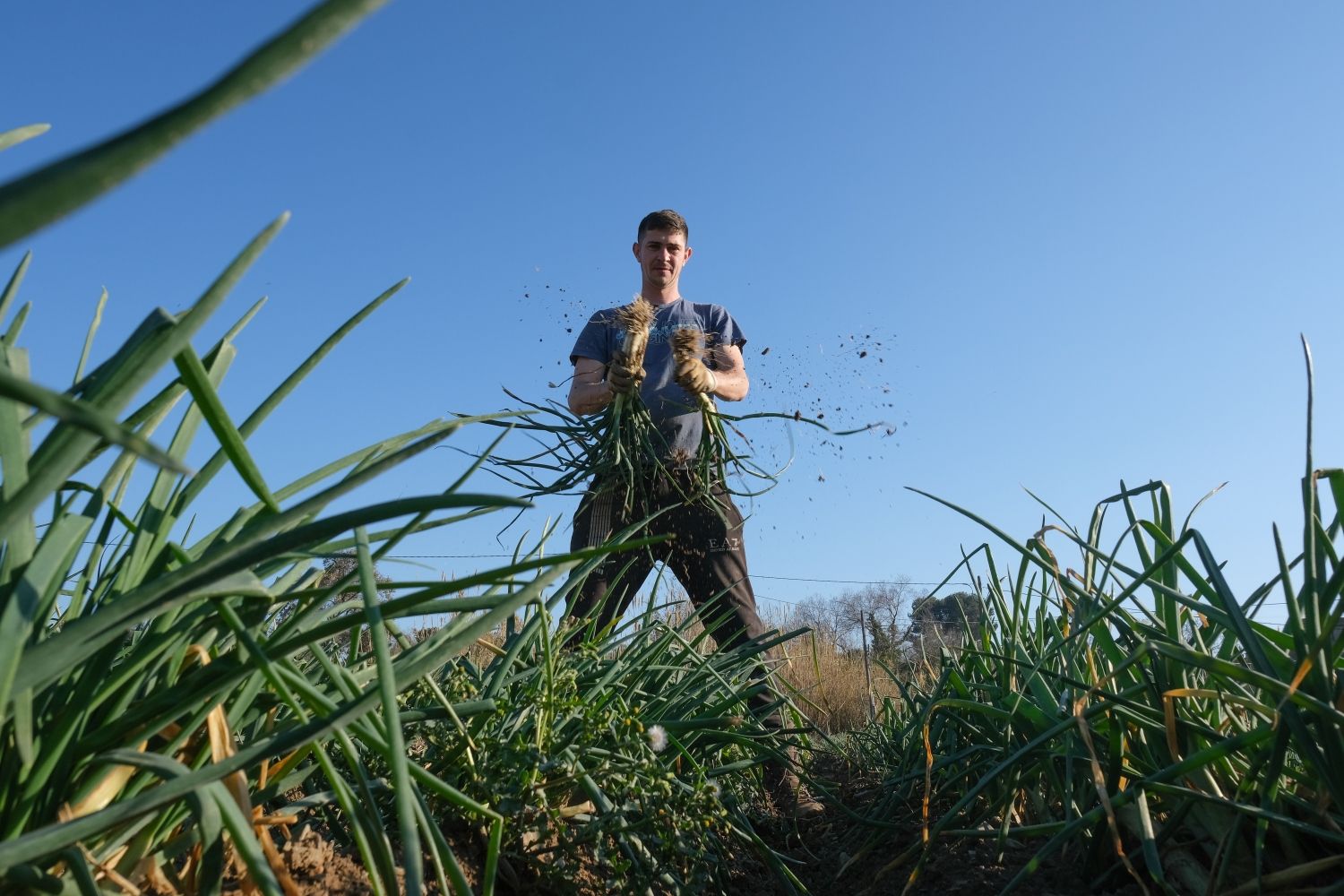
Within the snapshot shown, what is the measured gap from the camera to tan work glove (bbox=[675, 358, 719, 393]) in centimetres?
344

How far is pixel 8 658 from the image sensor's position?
0.63 m

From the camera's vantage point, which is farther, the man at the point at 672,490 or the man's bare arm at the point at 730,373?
the man's bare arm at the point at 730,373

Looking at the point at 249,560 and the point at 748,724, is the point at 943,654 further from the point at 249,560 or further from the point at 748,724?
the point at 249,560

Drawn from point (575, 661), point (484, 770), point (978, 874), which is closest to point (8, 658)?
point (484, 770)

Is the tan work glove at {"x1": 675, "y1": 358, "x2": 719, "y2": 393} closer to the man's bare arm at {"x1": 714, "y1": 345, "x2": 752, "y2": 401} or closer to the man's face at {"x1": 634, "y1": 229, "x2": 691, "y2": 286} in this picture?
the man's bare arm at {"x1": 714, "y1": 345, "x2": 752, "y2": 401}

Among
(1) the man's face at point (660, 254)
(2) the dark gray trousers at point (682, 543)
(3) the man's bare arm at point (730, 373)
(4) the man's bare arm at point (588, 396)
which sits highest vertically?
(1) the man's face at point (660, 254)

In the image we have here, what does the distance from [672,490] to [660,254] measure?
1148mm

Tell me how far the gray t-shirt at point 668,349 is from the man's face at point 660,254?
0.39 ft

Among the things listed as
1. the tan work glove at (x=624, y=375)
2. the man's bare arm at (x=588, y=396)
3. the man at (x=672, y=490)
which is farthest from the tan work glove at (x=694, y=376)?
the man's bare arm at (x=588, y=396)

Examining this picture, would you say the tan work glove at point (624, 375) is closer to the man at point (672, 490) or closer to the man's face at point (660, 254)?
the man at point (672, 490)

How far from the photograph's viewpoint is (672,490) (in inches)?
139

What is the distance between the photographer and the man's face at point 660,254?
13.5ft

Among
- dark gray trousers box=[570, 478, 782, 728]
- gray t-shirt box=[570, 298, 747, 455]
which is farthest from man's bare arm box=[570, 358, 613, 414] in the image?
dark gray trousers box=[570, 478, 782, 728]

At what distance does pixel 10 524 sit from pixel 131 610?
109mm
